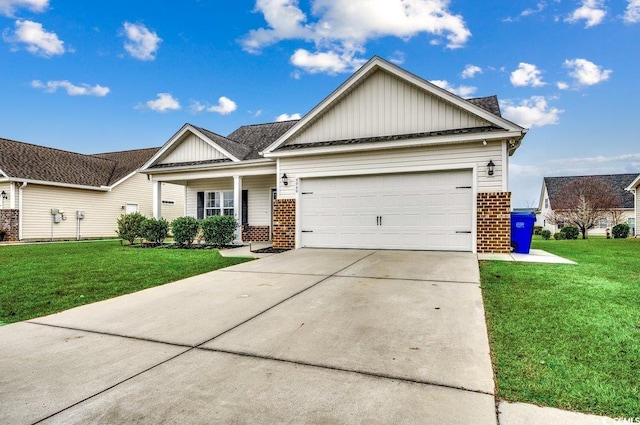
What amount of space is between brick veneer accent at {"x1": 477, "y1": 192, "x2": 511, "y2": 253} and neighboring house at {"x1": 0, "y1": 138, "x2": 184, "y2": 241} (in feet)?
63.5

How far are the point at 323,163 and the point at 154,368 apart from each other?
8537 mm

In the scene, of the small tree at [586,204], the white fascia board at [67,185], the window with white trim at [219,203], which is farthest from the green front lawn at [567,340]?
the small tree at [586,204]

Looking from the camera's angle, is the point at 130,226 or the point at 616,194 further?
the point at 616,194

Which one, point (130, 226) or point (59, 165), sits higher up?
point (59, 165)

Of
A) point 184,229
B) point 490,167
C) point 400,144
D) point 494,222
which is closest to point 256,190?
point 184,229

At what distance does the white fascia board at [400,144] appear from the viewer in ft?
28.7

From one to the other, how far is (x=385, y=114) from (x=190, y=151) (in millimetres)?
8327

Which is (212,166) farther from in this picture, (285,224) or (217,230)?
(285,224)

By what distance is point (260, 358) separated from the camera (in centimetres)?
289

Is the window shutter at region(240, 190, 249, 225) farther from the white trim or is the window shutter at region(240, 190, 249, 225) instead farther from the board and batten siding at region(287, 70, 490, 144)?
→ the board and batten siding at region(287, 70, 490, 144)

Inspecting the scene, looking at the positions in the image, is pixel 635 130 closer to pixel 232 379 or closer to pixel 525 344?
pixel 525 344

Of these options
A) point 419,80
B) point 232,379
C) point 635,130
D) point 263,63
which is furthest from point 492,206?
point 635,130

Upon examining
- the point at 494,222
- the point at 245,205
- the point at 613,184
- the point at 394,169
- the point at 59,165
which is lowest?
the point at 494,222

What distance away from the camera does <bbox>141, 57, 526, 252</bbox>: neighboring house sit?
901cm
